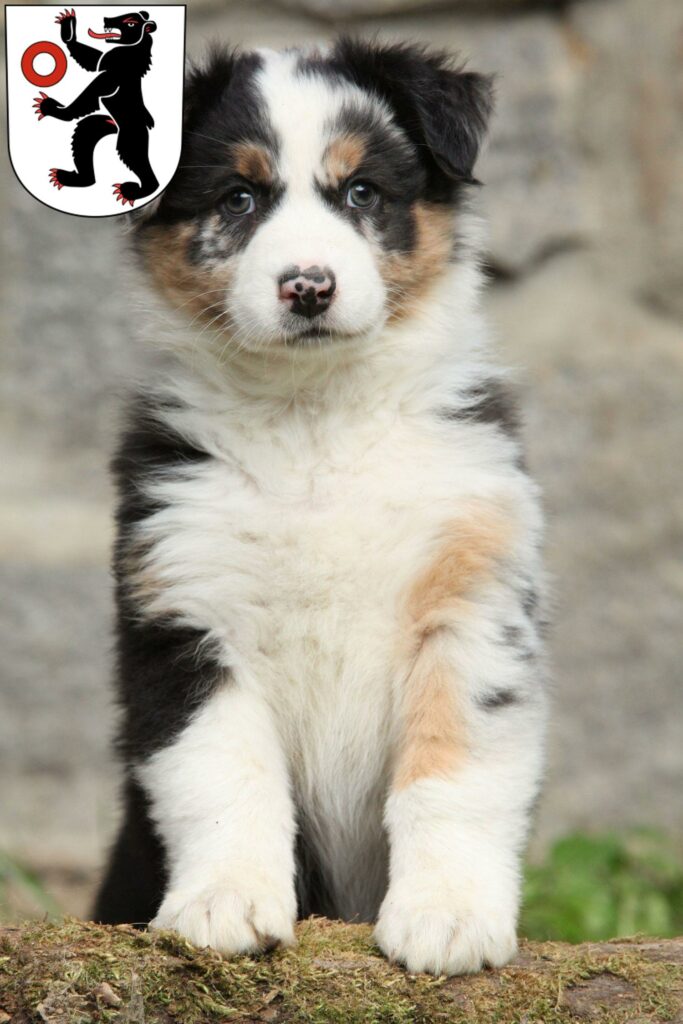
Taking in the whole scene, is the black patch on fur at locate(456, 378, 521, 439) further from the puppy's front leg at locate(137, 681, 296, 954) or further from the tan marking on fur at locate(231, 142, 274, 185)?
the puppy's front leg at locate(137, 681, 296, 954)

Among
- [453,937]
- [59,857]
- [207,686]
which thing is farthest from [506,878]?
[59,857]

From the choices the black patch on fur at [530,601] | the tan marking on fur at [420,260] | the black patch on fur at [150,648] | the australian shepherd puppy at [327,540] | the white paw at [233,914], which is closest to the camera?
the white paw at [233,914]

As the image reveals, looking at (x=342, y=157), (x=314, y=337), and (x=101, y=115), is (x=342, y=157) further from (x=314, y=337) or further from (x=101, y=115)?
(x=101, y=115)

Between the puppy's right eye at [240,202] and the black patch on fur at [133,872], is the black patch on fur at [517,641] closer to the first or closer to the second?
the black patch on fur at [133,872]

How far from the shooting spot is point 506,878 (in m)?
2.62

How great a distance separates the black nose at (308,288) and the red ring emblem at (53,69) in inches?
37.7

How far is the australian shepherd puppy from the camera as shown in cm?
262

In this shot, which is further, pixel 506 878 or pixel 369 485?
pixel 369 485

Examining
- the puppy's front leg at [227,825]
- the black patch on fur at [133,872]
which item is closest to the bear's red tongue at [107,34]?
the puppy's front leg at [227,825]

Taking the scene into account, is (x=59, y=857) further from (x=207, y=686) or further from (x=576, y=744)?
(x=207, y=686)

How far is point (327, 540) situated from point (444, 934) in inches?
33.9

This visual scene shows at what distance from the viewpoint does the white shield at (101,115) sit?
3166 mm

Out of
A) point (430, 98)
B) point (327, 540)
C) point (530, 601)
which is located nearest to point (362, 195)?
point (430, 98)

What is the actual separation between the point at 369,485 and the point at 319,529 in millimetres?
159
